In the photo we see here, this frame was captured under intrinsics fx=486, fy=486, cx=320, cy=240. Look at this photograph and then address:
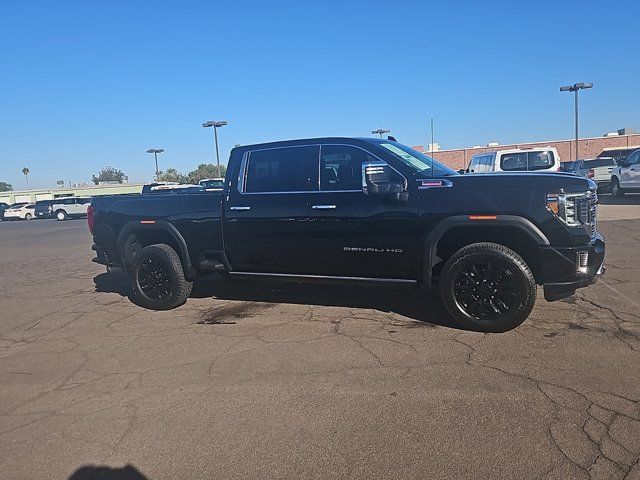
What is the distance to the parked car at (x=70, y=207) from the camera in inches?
1437

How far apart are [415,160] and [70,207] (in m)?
37.1

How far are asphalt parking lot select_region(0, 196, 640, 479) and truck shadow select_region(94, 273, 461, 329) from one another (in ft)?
0.18

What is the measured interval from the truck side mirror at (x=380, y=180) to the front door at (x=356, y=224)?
8 centimetres

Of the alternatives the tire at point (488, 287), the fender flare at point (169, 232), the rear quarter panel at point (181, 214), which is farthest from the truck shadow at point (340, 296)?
the rear quarter panel at point (181, 214)

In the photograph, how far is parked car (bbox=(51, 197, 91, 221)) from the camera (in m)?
36.5

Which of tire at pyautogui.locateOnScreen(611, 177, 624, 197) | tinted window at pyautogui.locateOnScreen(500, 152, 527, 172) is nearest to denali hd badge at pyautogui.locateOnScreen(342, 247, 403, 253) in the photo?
tinted window at pyautogui.locateOnScreen(500, 152, 527, 172)

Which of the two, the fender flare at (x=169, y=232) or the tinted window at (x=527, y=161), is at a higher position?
the tinted window at (x=527, y=161)

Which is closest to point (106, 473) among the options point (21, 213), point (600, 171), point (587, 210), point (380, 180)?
point (380, 180)

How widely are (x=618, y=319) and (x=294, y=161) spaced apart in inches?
151

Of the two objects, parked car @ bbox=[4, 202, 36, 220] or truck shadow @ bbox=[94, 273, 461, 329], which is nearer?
truck shadow @ bbox=[94, 273, 461, 329]

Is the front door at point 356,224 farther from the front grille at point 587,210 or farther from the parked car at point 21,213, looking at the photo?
the parked car at point 21,213

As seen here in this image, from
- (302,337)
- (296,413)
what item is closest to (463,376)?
(296,413)

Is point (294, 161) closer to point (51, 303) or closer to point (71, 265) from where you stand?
point (51, 303)

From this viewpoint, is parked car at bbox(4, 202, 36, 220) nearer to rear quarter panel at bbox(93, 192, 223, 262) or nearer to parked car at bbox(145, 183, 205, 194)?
parked car at bbox(145, 183, 205, 194)
